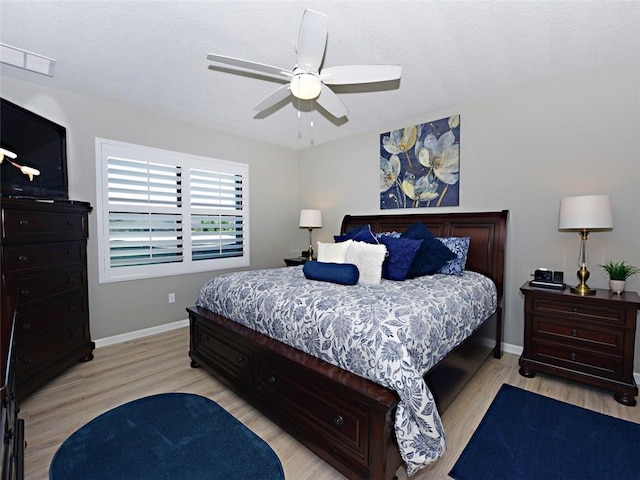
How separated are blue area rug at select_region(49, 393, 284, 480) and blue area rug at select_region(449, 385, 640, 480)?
Answer: 3.86 ft

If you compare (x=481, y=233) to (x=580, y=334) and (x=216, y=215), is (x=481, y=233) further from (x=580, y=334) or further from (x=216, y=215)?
(x=216, y=215)

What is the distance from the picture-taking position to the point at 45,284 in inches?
94.6

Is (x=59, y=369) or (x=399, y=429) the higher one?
(x=399, y=429)

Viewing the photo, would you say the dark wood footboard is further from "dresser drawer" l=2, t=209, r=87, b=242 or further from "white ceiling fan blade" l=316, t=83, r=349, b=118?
"white ceiling fan blade" l=316, t=83, r=349, b=118

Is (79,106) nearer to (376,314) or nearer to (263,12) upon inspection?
(263,12)

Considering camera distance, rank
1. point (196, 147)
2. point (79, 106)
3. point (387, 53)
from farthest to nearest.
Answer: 1. point (196, 147)
2. point (79, 106)
3. point (387, 53)

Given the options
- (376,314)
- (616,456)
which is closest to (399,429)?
(376,314)

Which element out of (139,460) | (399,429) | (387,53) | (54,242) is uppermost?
(387,53)

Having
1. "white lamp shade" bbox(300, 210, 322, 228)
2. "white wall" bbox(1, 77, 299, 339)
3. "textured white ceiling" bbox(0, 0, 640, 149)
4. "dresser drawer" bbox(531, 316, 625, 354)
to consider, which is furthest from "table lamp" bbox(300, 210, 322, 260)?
"dresser drawer" bbox(531, 316, 625, 354)

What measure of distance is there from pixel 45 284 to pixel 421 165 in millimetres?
3795

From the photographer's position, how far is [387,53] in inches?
93.4

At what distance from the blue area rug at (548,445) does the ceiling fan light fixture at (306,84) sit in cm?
245

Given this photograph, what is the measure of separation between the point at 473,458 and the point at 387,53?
109 inches

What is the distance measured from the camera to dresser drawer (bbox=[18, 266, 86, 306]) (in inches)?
87.1
